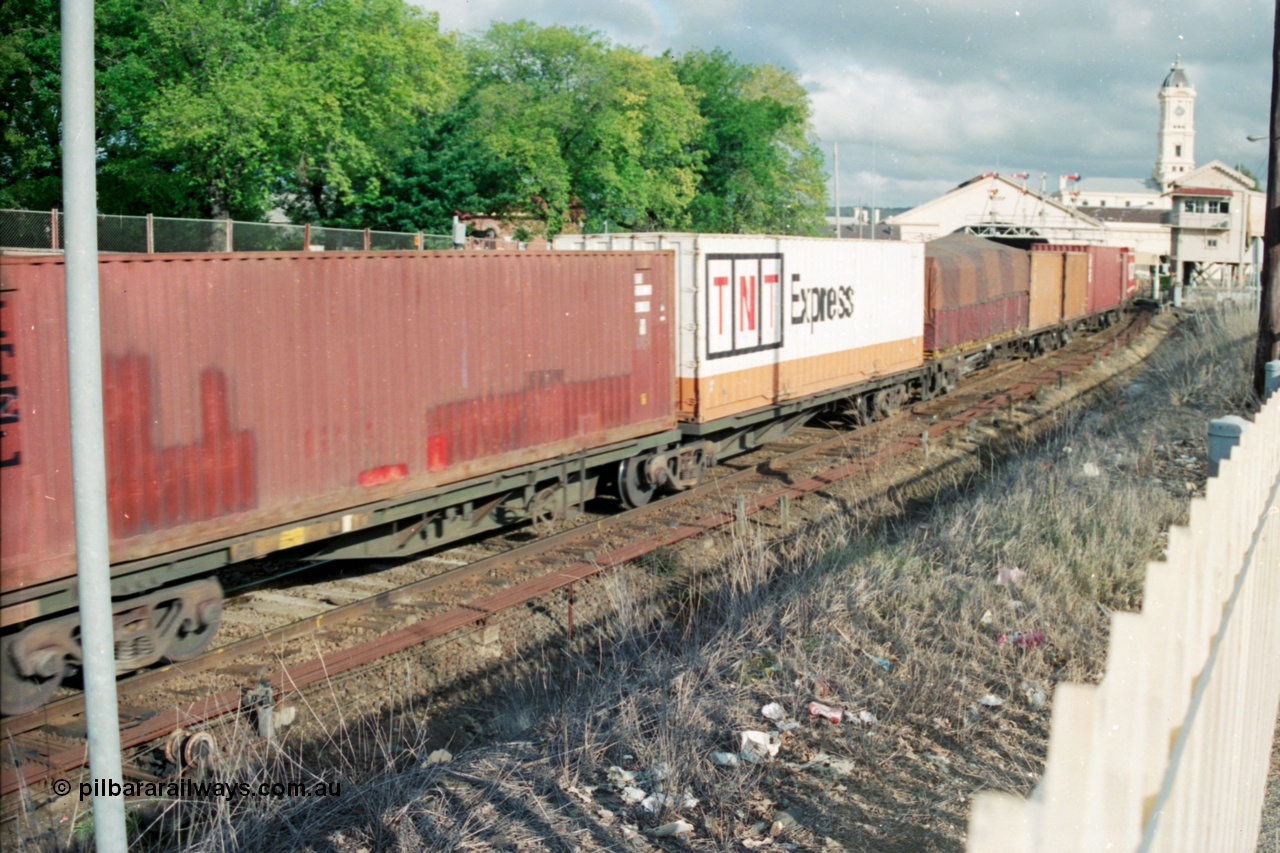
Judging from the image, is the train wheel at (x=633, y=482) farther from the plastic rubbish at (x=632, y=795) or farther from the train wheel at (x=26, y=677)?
the plastic rubbish at (x=632, y=795)

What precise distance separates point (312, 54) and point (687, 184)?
19.5 meters

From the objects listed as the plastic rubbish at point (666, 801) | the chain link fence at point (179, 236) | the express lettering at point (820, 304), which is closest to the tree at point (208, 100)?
the chain link fence at point (179, 236)

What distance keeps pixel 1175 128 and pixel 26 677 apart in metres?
164

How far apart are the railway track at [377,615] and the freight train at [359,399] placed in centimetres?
29

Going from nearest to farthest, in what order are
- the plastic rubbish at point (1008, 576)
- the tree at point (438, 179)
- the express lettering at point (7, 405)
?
1. the express lettering at point (7, 405)
2. the plastic rubbish at point (1008, 576)
3. the tree at point (438, 179)

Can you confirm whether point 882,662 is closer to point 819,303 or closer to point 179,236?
point 819,303

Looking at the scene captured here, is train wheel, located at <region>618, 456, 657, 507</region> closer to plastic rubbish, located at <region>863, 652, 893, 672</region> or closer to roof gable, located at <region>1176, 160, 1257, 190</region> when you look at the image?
plastic rubbish, located at <region>863, 652, 893, 672</region>

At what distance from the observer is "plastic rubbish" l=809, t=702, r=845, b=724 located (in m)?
5.65

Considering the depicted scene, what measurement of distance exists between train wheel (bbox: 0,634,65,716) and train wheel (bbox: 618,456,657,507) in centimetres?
665

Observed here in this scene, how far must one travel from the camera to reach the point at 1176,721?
2467 millimetres

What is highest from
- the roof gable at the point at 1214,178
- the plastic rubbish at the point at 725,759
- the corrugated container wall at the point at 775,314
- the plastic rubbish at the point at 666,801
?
the roof gable at the point at 1214,178

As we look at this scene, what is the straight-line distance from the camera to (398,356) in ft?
30.0

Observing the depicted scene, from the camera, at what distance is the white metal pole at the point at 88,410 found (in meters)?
2.82

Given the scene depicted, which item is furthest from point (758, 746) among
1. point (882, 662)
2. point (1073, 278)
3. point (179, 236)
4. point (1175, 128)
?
point (1175, 128)
